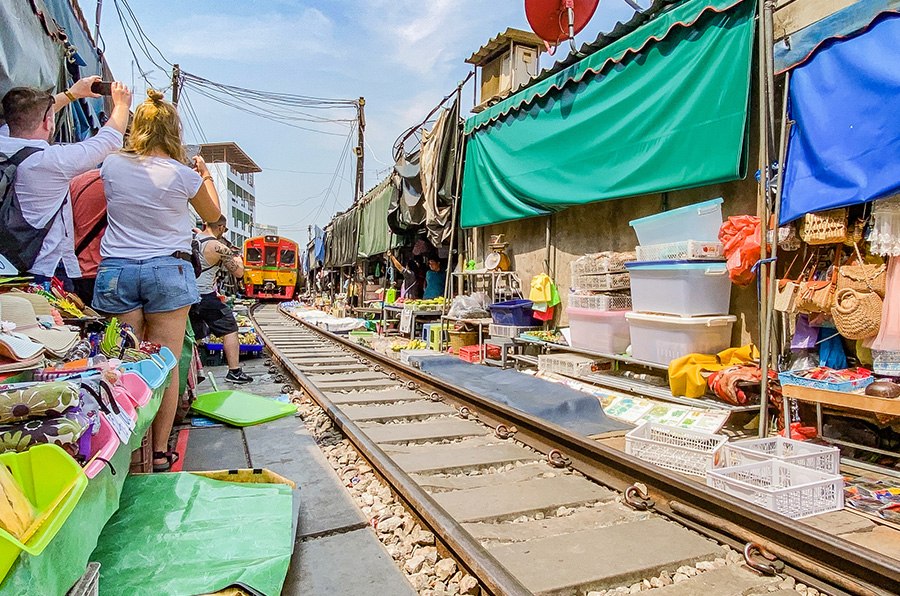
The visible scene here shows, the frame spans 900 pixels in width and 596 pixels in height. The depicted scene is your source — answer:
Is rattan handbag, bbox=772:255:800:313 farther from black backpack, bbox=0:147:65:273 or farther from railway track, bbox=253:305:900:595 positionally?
black backpack, bbox=0:147:65:273

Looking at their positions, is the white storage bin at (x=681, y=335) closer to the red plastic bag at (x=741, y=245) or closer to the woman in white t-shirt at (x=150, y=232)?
the red plastic bag at (x=741, y=245)

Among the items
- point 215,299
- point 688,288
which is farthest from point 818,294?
point 215,299

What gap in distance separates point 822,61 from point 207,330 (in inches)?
245

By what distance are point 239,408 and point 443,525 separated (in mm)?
2921

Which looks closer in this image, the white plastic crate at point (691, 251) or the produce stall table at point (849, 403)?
the produce stall table at point (849, 403)

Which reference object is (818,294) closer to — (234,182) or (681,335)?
(681,335)

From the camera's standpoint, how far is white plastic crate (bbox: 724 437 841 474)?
118 inches

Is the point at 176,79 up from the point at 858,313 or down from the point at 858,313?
up

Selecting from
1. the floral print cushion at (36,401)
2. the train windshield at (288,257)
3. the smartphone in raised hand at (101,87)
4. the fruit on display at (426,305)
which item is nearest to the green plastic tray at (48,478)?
the floral print cushion at (36,401)

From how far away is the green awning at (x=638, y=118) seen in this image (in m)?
4.48

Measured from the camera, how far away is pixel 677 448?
3.32m

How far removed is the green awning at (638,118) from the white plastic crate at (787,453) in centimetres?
221

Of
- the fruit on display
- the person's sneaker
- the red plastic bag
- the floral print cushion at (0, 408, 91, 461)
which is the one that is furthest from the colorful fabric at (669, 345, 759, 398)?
the fruit on display

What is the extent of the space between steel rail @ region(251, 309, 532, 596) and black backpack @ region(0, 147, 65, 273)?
221cm
